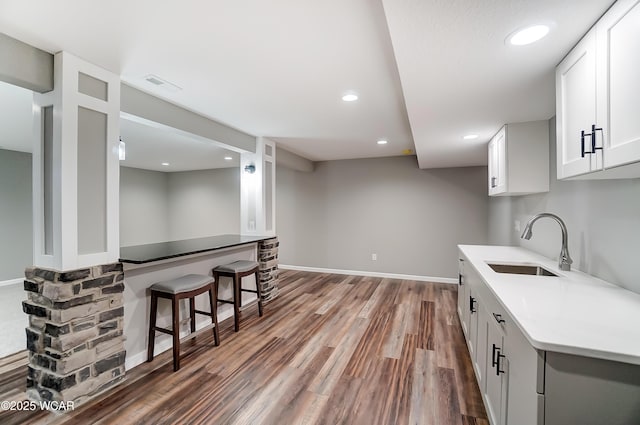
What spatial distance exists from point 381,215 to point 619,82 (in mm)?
4476

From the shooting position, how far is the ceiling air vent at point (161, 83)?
218cm

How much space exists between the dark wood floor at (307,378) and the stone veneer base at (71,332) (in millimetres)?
159

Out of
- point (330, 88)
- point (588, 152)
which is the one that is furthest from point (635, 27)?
point (330, 88)

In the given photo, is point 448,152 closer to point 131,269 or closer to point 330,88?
point 330,88

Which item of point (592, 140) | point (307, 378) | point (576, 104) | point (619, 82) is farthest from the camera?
point (307, 378)

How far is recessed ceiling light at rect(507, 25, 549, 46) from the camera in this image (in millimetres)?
1286

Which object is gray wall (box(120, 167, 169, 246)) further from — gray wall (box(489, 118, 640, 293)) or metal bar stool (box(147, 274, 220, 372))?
gray wall (box(489, 118, 640, 293))

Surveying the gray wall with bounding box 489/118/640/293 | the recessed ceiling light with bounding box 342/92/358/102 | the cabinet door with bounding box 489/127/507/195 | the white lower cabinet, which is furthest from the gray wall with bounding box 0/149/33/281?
the gray wall with bounding box 489/118/640/293

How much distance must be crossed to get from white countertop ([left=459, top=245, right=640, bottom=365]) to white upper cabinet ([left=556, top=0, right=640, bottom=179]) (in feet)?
2.04

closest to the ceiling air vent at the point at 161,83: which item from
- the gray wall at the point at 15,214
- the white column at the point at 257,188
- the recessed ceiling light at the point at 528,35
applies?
the white column at the point at 257,188

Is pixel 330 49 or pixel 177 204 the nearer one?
pixel 330 49

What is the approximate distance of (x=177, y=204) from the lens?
743cm

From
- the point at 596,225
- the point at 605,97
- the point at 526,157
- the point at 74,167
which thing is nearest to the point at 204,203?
the point at 74,167

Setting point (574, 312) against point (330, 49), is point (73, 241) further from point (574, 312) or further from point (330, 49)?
point (574, 312)
